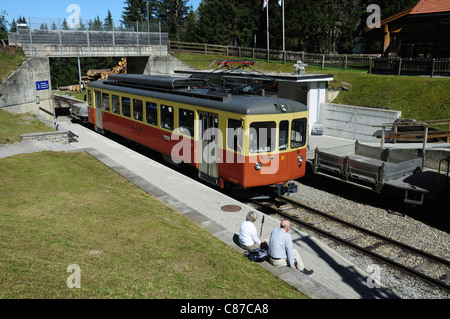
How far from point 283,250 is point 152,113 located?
9.62 m

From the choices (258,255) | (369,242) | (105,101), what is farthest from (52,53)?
(369,242)

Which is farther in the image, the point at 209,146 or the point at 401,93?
the point at 401,93

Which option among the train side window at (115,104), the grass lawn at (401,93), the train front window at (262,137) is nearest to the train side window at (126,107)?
the train side window at (115,104)

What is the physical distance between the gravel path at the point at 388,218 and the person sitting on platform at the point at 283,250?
81.6 inches

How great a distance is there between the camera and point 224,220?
10.5 metres

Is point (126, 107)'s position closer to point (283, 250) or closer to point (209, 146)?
point (209, 146)

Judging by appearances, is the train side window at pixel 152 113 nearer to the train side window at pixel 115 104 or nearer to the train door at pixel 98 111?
the train side window at pixel 115 104

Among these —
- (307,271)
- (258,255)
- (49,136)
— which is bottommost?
(307,271)

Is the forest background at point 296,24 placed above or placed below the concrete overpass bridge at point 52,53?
above

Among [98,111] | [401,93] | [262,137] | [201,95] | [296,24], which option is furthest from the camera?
[296,24]

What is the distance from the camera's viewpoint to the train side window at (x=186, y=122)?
13109mm

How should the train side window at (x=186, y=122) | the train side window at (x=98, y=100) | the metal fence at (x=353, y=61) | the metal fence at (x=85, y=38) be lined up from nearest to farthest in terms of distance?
1. the train side window at (x=186, y=122)
2. the train side window at (x=98, y=100)
3. the metal fence at (x=353, y=61)
4. the metal fence at (x=85, y=38)

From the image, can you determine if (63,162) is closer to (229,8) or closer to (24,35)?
(24,35)

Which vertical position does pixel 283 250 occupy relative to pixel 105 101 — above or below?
below
